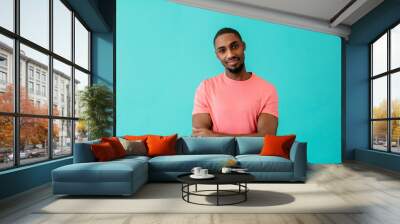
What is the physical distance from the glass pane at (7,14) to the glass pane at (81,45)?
2.61 meters

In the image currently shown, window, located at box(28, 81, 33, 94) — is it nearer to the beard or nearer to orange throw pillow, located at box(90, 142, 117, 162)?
orange throw pillow, located at box(90, 142, 117, 162)

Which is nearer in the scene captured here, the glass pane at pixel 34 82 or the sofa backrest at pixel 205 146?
the glass pane at pixel 34 82

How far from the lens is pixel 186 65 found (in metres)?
8.17

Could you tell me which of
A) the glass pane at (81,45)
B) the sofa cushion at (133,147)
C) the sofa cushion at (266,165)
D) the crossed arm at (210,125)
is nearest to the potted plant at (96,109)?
the glass pane at (81,45)

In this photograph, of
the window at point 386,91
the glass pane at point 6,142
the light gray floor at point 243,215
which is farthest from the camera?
the window at point 386,91

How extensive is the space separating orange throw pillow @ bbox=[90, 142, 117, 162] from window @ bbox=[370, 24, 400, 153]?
5515 mm

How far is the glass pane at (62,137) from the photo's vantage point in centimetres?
632

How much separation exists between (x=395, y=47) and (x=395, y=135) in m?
1.75

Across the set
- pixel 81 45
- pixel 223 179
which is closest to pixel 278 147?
pixel 223 179

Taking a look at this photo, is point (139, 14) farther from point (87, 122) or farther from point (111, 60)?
point (87, 122)

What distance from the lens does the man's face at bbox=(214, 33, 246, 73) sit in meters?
7.80

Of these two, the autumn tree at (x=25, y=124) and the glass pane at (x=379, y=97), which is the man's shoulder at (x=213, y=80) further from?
the glass pane at (x=379, y=97)

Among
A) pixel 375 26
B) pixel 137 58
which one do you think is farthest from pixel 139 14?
pixel 375 26

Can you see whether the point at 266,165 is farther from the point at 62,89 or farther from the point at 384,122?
the point at 384,122
